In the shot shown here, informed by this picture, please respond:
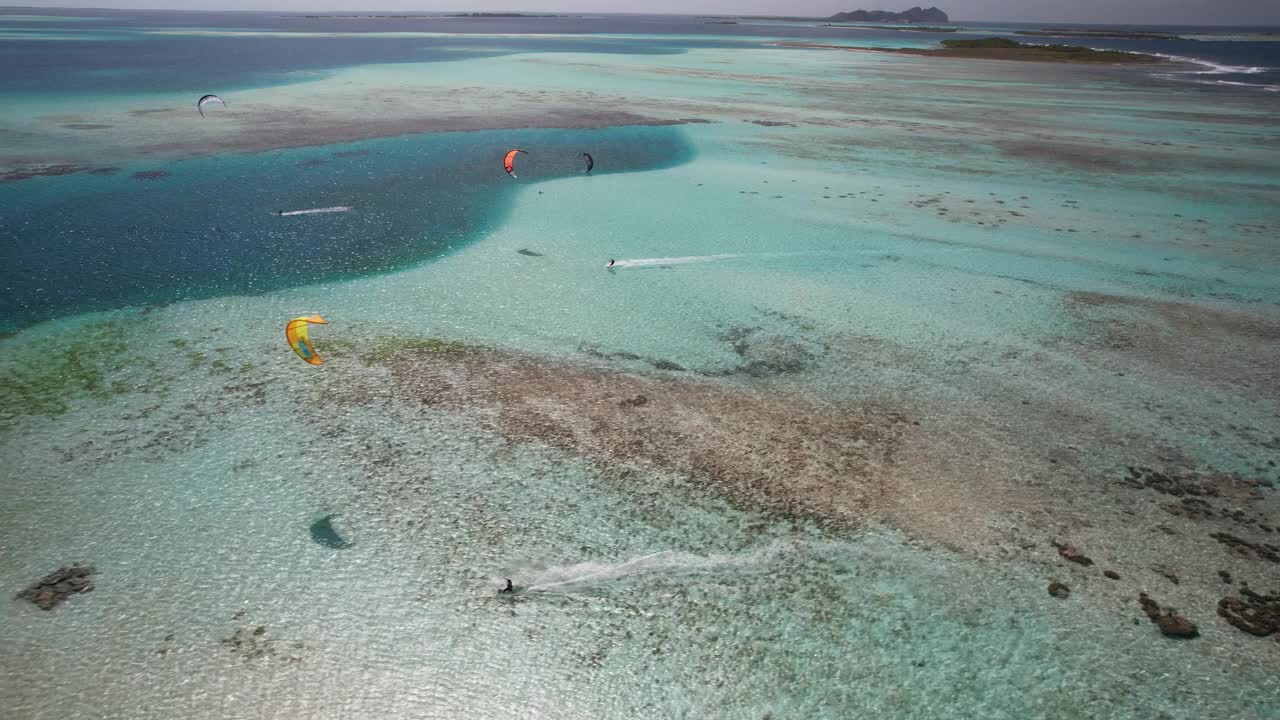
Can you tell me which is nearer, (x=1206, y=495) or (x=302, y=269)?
(x=1206, y=495)

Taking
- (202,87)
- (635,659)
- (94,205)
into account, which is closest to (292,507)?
(635,659)

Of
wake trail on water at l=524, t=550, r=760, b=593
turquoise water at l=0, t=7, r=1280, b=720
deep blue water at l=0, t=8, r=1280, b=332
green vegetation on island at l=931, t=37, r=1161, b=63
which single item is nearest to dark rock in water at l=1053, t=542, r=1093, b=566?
turquoise water at l=0, t=7, r=1280, b=720

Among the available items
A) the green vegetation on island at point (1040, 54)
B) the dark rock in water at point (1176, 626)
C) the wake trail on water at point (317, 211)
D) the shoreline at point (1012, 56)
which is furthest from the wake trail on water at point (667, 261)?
the green vegetation on island at point (1040, 54)

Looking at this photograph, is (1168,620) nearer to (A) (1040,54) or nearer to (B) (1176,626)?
(B) (1176,626)

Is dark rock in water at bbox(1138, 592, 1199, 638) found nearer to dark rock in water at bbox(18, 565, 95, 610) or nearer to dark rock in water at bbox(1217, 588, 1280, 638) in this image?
dark rock in water at bbox(1217, 588, 1280, 638)

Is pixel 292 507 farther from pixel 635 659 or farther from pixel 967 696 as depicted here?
pixel 967 696

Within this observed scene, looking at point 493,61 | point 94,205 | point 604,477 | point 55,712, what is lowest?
point 55,712
